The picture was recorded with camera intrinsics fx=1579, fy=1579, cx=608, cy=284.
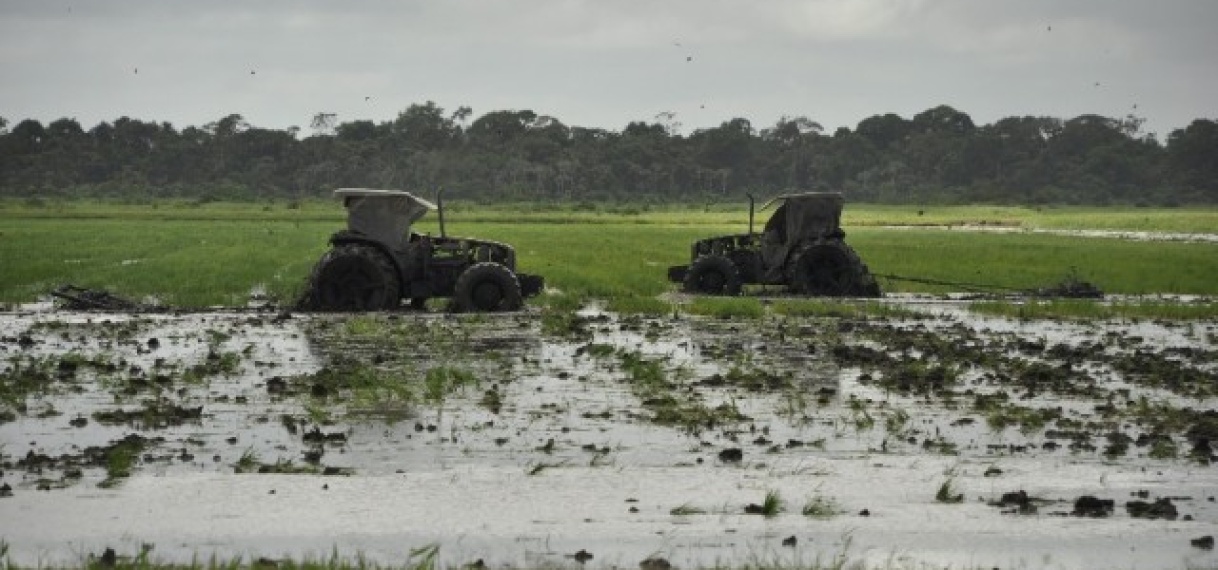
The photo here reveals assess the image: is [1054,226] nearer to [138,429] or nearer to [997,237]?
[997,237]

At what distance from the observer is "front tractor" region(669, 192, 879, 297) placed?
3003 cm

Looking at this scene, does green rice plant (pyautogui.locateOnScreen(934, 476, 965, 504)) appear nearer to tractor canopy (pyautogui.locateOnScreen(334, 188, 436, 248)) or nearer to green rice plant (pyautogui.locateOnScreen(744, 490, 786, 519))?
green rice plant (pyautogui.locateOnScreen(744, 490, 786, 519))

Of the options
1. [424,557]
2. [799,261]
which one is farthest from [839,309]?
[424,557]

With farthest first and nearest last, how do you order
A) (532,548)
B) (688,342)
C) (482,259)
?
(482,259)
(688,342)
(532,548)

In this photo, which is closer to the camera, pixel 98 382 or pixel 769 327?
pixel 98 382

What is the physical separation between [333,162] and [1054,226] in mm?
68526

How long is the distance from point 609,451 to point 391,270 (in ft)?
44.3

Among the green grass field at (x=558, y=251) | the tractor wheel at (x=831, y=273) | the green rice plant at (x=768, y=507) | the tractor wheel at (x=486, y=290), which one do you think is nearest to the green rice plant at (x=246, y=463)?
the green rice plant at (x=768, y=507)

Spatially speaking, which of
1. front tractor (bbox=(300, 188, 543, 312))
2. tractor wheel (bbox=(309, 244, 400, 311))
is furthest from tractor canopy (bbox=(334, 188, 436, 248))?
tractor wheel (bbox=(309, 244, 400, 311))

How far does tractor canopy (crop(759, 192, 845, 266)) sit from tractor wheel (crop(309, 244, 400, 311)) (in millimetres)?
7882

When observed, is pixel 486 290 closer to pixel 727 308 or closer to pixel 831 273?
pixel 727 308

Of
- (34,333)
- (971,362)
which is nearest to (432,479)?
(971,362)

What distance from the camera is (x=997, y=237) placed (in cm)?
6438

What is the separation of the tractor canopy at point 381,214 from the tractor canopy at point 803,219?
24.2 feet
